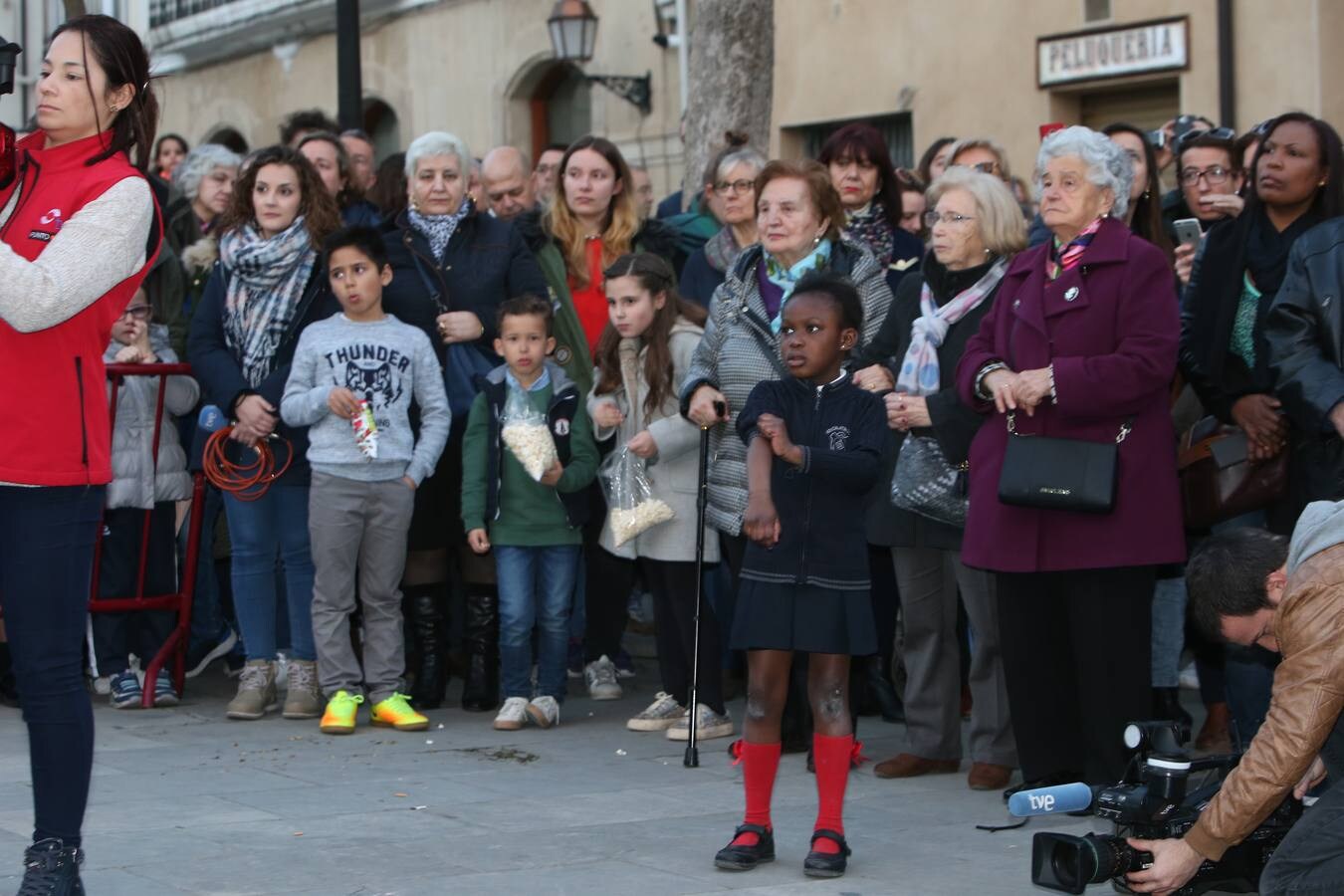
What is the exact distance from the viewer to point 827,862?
18.4 ft

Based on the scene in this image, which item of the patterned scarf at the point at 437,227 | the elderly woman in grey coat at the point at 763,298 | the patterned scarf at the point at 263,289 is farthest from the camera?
the patterned scarf at the point at 437,227

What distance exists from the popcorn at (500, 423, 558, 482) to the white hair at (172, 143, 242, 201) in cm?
272

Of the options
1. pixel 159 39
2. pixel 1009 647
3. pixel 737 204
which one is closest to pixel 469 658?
pixel 737 204

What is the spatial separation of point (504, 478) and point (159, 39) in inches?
927

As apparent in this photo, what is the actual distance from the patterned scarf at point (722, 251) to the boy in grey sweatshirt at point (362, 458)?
121cm

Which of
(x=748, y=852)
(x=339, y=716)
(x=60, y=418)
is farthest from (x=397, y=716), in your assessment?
(x=60, y=418)

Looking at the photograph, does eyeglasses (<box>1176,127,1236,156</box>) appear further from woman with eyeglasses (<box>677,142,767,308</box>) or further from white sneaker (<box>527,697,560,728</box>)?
white sneaker (<box>527,697,560,728</box>)

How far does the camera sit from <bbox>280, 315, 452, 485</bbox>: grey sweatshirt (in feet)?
26.2

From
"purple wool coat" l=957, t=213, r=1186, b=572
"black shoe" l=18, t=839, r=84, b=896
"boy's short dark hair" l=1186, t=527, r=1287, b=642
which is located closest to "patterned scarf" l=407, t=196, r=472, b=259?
"purple wool coat" l=957, t=213, r=1186, b=572

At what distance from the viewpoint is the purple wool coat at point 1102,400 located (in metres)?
6.17

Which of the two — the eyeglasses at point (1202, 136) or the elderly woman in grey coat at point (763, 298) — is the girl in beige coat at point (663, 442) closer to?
the elderly woman in grey coat at point (763, 298)

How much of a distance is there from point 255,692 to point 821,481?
3.14 metres

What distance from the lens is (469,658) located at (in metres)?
8.49

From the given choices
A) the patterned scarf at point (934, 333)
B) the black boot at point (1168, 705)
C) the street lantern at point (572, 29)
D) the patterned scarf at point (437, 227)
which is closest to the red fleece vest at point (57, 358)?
the patterned scarf at point (934, 333)
